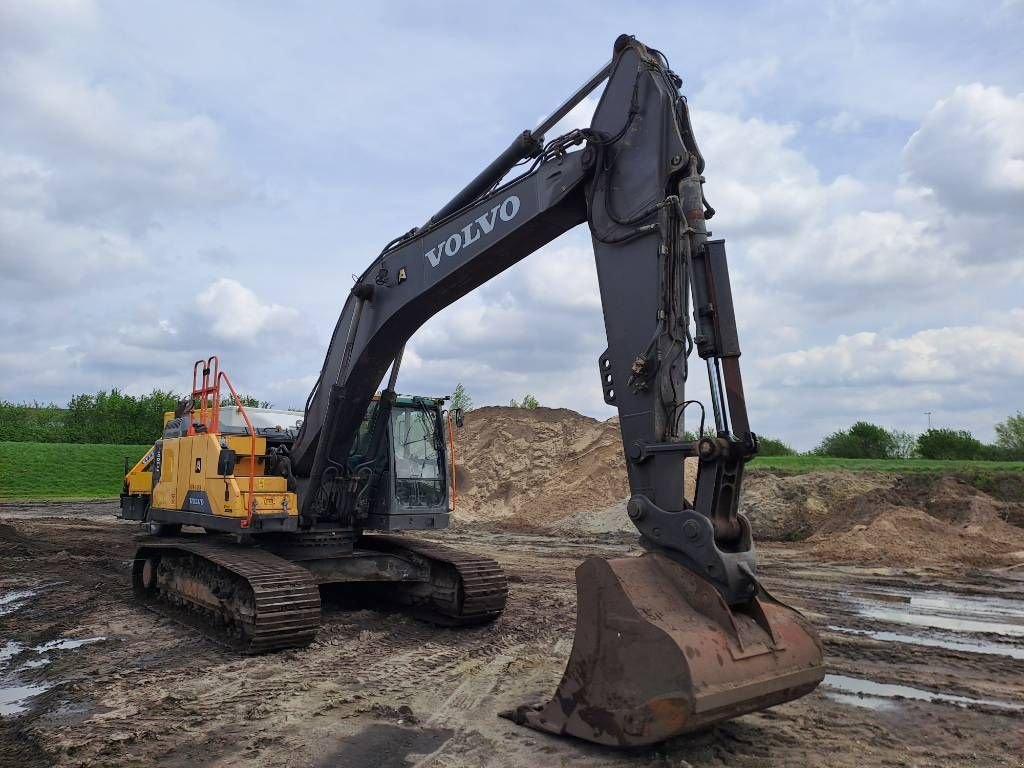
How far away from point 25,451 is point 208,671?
36513 mm

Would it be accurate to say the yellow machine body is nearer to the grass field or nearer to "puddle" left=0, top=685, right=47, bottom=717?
"puddle" left=0, top=685, right=47, bottom=717

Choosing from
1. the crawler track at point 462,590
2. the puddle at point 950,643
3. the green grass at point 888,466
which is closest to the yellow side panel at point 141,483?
the crawler track at point 462,590

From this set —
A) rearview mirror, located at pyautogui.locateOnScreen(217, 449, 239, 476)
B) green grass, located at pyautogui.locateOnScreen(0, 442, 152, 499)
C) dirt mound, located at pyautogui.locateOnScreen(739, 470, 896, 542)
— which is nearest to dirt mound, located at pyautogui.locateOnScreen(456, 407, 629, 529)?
dirt mound, located at pyautogui.locateOnScreen(739, 470, 896, 542)

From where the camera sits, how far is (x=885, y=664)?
22.2 feet

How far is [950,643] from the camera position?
25.6ft

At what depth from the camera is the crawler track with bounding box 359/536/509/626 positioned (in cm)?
802

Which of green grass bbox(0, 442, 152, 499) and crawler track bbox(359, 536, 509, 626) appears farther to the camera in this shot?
green grass bbox(0, 442, 152, 499)

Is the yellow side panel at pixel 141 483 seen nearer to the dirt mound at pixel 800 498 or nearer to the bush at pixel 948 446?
the dirt mound at pixel 800 498

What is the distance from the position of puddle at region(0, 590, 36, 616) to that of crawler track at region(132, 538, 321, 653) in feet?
5.91

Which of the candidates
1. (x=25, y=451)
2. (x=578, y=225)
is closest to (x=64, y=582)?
(x=578, y=225)

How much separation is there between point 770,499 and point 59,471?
104 ft

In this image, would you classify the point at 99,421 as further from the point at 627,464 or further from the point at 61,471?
the point at 627,464

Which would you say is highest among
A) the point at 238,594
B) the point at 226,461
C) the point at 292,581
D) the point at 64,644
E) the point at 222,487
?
the point at 226,461

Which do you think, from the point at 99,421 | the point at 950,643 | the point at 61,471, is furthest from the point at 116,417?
the point at 950,643
